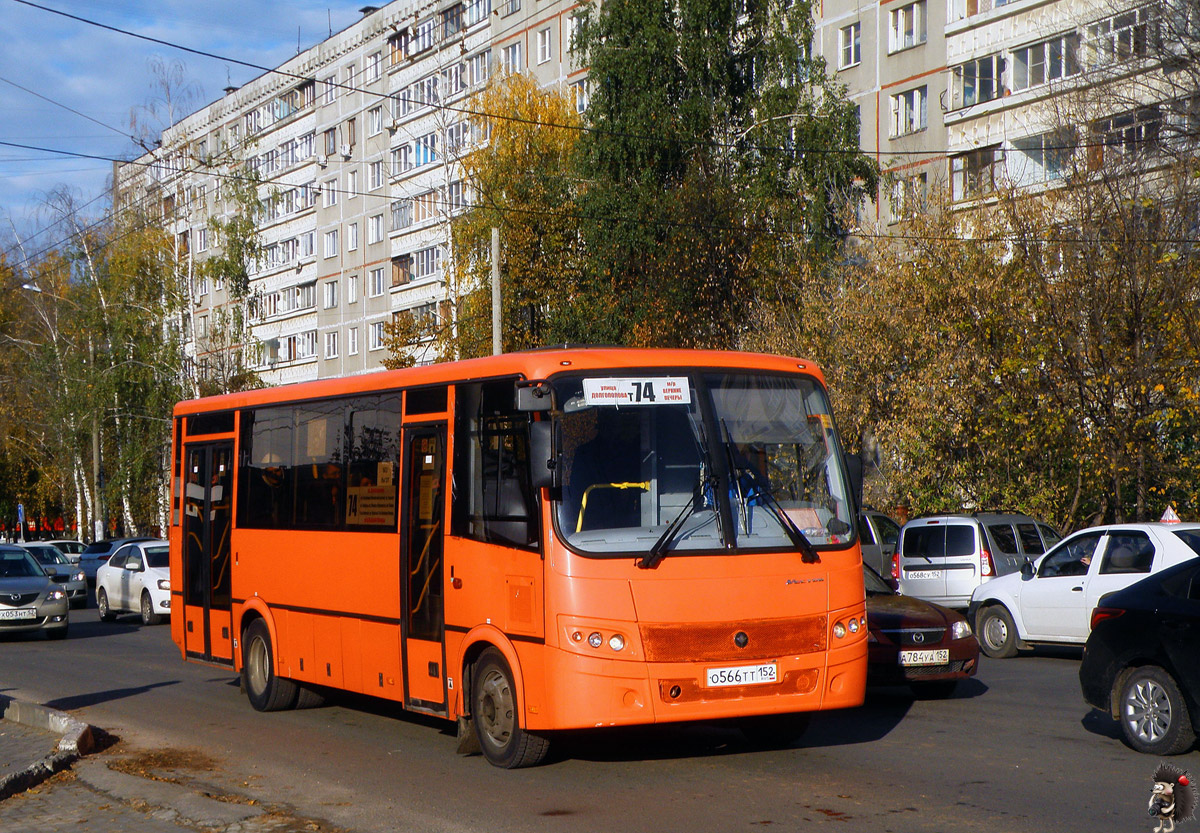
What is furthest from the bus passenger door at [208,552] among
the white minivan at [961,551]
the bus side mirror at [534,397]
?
the white minivan at [961,551]

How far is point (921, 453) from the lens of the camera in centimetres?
2786

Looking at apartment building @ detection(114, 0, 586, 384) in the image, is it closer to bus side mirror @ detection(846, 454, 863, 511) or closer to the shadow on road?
the shadow on road

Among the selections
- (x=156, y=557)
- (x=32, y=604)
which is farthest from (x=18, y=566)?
(x=156, y=557)

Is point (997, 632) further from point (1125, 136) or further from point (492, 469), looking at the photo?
point (1125, 136)

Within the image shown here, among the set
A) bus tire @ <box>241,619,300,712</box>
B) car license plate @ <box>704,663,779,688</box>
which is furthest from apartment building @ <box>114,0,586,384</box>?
car license plate @ <box>704,663,779,688</box>

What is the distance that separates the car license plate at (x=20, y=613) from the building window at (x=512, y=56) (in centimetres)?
3721

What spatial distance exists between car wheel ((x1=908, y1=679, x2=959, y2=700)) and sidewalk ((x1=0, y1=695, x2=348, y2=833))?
7083mm

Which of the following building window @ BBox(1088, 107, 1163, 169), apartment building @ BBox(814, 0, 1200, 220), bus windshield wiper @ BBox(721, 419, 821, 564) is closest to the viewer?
bus windshield wiper @ BBox(721, 419, 821, 564)

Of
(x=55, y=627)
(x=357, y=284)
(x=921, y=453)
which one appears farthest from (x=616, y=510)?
(x=357, y=284)

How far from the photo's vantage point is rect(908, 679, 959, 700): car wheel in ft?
43.6

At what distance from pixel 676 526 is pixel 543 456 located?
3.23 ft

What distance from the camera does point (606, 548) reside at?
8836 mm

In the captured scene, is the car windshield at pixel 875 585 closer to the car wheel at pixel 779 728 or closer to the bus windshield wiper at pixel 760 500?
the car wheel at pixel 779 728

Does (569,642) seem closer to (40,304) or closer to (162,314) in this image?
(162,314)
